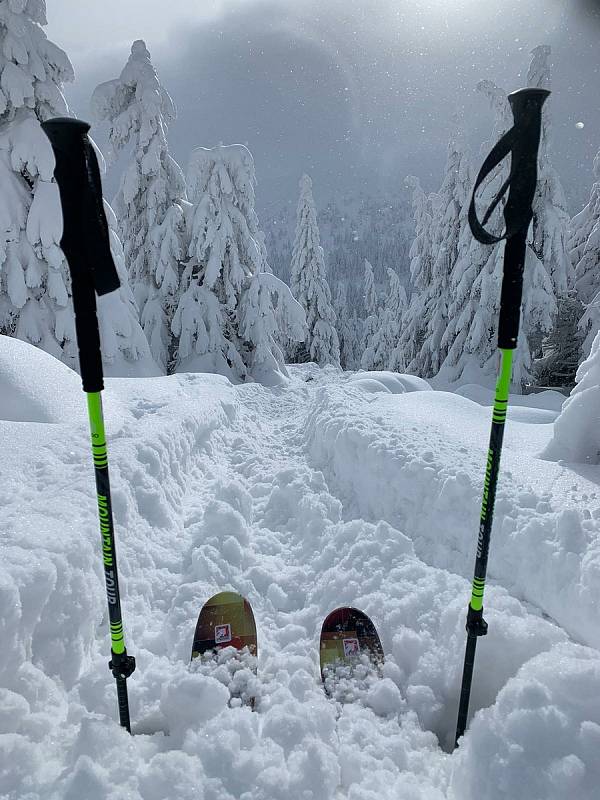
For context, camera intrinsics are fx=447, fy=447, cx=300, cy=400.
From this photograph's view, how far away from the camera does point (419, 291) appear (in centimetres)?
2652

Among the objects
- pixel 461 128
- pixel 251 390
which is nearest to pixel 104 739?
pixel 251 390

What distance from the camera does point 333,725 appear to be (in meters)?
2.58

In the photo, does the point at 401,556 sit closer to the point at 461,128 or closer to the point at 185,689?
the point at 185,689

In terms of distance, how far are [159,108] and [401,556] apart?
19.0 metres

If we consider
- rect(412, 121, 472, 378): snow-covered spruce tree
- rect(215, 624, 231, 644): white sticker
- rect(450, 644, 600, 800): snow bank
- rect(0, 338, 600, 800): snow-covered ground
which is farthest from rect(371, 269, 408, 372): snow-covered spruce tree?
rect(450, 644, 600, 800): snow bank

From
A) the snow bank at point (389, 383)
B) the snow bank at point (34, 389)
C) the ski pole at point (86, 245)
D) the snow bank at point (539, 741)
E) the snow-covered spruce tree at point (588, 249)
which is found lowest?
the snow bank at point (389, 383)

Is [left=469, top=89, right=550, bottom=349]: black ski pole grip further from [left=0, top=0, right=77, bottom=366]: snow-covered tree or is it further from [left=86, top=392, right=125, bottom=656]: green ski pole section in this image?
[left=0, top=0, right=77, bottom=366]: snow-covered tree

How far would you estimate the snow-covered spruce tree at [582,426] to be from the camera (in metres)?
5.09

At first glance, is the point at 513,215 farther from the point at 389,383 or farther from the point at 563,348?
the point at 563,348

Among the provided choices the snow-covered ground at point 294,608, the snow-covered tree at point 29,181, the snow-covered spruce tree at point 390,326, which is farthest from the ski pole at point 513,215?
the snow-covered spruce tree at point 390,326

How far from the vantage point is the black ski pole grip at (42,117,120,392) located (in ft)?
6.73

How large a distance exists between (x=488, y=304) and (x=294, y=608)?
731 inches

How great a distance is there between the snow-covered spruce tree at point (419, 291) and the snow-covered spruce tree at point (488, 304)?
2848mm

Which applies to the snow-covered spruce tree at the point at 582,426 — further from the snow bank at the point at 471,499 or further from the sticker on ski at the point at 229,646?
the sticker on ski at the point at 229,646
